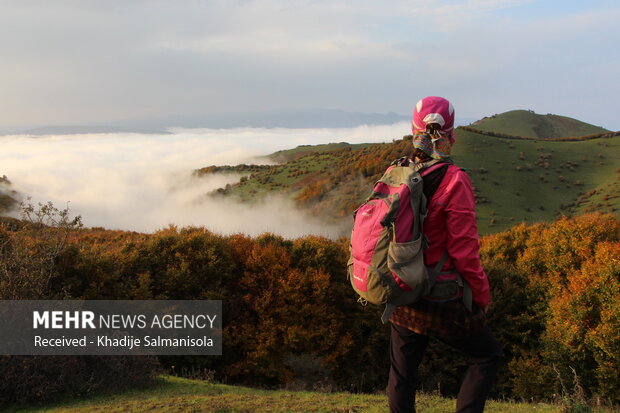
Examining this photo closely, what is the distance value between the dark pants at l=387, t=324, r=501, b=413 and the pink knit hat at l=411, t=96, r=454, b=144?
1.68 meters

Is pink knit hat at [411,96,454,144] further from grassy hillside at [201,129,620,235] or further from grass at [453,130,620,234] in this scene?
grass at [453,130,620,234]

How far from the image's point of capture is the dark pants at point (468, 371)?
402 cm

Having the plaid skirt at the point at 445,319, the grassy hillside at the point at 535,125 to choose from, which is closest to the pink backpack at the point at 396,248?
the plaid skirt at the point at 445,319

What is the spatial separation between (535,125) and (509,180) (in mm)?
114001

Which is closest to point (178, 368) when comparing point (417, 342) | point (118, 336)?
point (118, 336)

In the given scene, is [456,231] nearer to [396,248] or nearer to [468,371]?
[396,248]

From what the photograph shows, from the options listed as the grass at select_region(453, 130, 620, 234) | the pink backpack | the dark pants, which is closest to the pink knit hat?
the pink backpack

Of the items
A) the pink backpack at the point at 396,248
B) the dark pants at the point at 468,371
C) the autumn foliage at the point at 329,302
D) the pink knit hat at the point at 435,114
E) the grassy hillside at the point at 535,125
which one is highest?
the grassy hillside at the point at 535,125

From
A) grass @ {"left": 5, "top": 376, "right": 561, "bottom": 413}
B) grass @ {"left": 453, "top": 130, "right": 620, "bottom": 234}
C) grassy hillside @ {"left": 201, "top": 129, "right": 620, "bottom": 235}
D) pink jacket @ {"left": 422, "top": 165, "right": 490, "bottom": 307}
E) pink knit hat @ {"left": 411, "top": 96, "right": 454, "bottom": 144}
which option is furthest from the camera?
grassy hillside @ {"left": 201, "top": 129, "right": 620, "bottom": 235}

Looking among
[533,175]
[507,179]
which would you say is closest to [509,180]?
[507,179]

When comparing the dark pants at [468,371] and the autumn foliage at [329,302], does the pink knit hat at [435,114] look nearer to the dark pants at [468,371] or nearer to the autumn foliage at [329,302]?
the dark pants at [468,371]

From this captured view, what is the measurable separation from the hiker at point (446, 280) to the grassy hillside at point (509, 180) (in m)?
43.0

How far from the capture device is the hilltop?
50.9 meters

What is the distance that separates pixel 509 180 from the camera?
57281 mm
